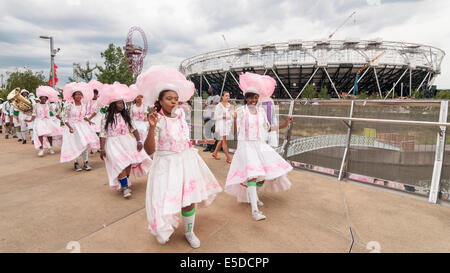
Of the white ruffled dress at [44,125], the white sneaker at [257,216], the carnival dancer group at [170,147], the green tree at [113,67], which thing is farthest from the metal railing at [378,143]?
the green tree at [113,67]

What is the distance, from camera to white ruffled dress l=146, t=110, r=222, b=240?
220 cm

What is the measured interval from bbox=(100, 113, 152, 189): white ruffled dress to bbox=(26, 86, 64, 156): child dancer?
181 inches

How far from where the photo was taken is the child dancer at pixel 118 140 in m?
3.75

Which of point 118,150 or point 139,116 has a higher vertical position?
point 139,116

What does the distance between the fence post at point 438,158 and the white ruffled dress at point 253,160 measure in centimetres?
228

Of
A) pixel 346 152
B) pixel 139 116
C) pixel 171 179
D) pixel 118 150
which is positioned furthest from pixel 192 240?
pixel 139 116

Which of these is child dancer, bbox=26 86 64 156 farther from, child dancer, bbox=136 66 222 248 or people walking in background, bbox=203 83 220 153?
child dancer, bbox=136 66 222 248

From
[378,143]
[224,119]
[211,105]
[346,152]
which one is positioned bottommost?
[346,152]

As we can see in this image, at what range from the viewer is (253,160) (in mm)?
3129

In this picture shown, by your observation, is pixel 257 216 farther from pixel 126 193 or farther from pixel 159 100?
pixel 126 193

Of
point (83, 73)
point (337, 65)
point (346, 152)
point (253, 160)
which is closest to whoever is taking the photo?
point (253, 160)

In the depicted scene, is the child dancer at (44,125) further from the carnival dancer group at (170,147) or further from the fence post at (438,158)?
the fence post at (438,158)

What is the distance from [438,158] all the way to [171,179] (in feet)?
13.5

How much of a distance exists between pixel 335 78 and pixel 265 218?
186 feet
